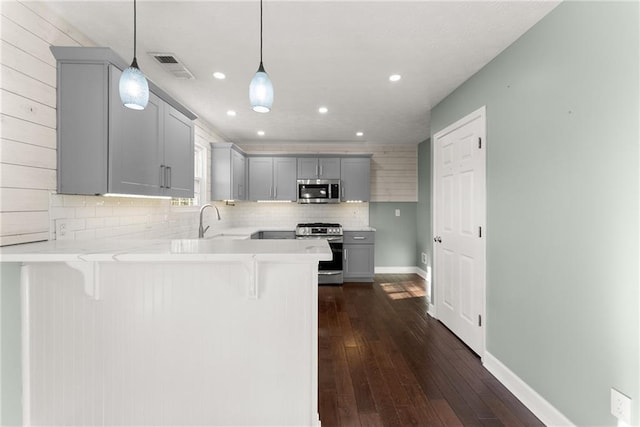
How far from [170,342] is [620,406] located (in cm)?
234

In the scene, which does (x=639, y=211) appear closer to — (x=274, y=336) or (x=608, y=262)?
(x=608, y=262)

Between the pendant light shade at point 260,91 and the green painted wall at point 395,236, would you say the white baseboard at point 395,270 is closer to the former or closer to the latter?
the green painted wall at point 395,236

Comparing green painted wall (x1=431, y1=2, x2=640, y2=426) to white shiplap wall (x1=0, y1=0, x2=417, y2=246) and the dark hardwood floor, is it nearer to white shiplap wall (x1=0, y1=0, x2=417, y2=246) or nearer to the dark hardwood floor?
the dark hardwood floor

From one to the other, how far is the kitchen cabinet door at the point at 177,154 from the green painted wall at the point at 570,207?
275 cm

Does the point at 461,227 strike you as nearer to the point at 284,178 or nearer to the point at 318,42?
the point at 318,42

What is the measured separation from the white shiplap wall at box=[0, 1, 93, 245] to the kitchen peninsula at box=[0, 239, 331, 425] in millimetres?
201

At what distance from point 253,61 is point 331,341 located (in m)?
2.71

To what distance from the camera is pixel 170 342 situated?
5.49ft

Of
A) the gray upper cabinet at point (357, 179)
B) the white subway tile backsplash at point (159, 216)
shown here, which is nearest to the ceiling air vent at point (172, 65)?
the white subway tile backsplash at point (159, 216)

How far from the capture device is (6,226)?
1.56m

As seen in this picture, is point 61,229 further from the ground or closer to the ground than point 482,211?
closer to the ground

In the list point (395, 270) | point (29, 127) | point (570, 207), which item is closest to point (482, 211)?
point (570, 207)

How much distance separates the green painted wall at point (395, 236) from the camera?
19.3ft

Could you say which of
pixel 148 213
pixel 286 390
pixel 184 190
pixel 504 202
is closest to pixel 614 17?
pixel 504 202
